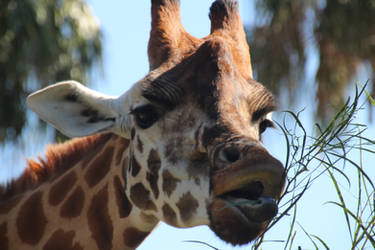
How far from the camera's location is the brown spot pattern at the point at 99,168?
15.0 feet

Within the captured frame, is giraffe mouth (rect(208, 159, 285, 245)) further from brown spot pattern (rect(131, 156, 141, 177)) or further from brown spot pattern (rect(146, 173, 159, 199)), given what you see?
brown spot pattern (rect(131, 156, 141, 177))

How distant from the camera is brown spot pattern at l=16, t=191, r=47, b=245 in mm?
4508

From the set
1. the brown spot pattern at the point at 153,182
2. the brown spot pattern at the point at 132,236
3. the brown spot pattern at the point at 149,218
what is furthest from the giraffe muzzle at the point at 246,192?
the brown spot pattern at the point at 132,236

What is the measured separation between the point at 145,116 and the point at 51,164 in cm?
102

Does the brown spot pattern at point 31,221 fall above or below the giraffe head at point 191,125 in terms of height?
below

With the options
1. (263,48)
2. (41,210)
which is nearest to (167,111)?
(41,210)

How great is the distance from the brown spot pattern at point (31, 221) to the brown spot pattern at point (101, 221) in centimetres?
34

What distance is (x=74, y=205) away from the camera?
452 centimetres

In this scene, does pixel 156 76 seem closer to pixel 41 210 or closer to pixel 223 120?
pixel 223 120

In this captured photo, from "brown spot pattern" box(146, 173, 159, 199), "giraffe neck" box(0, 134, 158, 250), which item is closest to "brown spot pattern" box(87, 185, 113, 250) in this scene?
"giraffe neck" box(0, 134, 158, 250)

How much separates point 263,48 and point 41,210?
514 inches

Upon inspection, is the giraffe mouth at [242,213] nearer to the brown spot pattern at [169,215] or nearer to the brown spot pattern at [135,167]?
the brown spot pattern at [169,215]

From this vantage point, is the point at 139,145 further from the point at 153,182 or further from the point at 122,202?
the point at 122,202

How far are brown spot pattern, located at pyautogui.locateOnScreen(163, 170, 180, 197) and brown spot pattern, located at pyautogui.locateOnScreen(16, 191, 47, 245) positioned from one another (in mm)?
998
